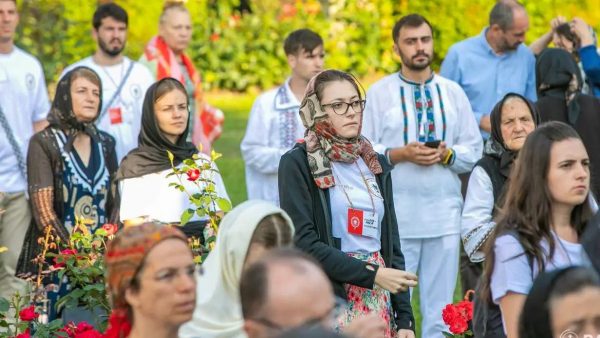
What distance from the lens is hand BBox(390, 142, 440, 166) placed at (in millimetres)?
8734

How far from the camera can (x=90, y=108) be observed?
895 centimetres

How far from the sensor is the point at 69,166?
876 cm

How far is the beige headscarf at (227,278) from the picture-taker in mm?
4848

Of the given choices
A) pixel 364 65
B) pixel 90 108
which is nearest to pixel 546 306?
pixel 90 108

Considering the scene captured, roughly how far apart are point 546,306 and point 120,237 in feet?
4.70

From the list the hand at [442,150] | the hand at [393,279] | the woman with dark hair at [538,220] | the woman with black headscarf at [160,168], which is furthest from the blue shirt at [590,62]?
the woman with dark hair at [538,220]

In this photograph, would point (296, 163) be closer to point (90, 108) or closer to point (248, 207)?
point (248, 207)

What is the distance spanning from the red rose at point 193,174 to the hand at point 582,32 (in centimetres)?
435

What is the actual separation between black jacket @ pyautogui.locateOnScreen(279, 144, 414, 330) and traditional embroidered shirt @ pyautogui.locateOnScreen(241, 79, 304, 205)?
10.1 feet

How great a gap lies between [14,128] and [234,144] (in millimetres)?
10941

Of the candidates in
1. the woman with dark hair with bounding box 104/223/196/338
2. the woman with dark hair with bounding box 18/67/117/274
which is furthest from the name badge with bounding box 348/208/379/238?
the woman with dark hair with bounding box 18/67/117/274

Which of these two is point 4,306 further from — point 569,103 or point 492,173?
point 569,103

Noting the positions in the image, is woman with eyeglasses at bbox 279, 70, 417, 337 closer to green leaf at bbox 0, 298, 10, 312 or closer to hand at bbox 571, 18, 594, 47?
green leaf at bbox 0, 298, 10, 312

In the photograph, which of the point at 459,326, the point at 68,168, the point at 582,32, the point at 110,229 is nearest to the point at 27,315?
the point at 110,229
